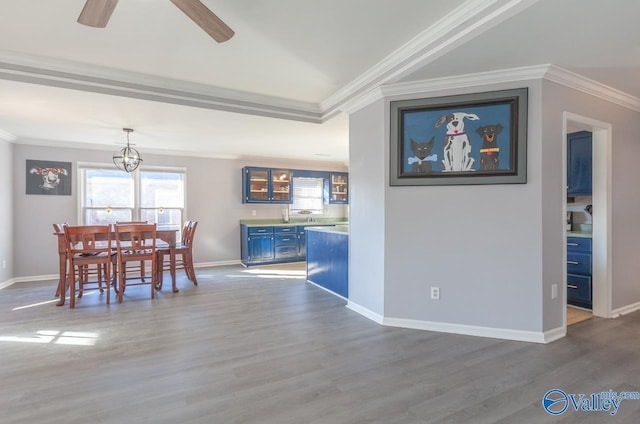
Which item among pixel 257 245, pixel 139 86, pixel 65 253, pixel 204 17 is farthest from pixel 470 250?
pixel 65 253

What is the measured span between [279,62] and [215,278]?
3.70 metres

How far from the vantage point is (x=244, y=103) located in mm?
3596

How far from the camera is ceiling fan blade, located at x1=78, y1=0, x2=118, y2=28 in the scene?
1492 millimetres

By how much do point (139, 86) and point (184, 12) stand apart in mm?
1882

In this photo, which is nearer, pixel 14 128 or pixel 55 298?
pixel 55 298

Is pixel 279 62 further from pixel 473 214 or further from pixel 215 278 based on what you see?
pixel 215 278

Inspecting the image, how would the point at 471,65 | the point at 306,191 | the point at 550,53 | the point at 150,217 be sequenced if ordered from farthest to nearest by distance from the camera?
the point at 306,191
the point at 150,217
the point at 471,65
the point at 550,53

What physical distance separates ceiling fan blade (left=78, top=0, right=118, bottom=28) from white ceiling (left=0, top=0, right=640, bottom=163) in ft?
1.58

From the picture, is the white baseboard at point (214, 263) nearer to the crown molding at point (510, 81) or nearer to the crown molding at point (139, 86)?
the crown molding at point (139, 86)

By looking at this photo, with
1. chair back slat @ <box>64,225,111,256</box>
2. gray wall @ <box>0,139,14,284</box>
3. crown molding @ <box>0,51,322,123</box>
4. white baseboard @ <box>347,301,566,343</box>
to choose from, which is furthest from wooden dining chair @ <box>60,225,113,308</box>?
white baseboard @ <box>347,301,566,343</box>

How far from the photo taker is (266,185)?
6.77 meters

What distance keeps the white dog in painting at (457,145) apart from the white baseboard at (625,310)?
7.52ft

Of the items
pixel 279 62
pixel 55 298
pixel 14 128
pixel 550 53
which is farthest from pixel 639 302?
pixel 14 128
